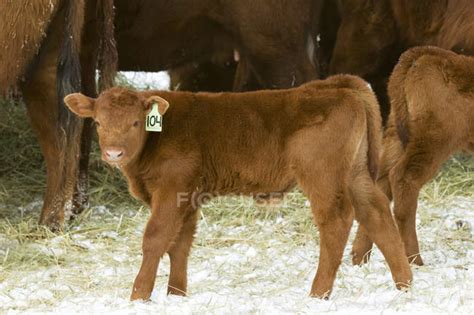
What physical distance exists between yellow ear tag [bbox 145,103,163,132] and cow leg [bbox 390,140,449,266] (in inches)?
54.4

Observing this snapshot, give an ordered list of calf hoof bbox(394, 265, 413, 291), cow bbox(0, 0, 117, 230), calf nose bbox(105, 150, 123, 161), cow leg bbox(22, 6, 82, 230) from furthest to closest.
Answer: cow leg bbox(22, 6, 82, 230) → cow bbox(0, 0, 117, 230) → calf hoof bbox(394, 265, 413, 291) → calf nose bbox(105, 150, 123, 161)

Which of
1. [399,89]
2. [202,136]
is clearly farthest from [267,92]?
[399,89]

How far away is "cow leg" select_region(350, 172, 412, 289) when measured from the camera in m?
5.23

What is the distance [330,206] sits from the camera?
5.07 metres

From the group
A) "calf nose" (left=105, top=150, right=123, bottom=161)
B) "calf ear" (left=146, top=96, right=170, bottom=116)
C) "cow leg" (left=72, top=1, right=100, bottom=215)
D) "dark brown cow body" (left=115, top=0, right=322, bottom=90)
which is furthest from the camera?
"dark brown cow body" (left=115, top=0, right=322, bottom=90)

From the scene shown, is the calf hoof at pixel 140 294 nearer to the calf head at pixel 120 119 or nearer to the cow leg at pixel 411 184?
the calf head at pixel 120 119

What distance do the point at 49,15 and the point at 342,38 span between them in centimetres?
220

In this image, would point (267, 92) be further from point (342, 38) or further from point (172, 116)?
point (342, 38)

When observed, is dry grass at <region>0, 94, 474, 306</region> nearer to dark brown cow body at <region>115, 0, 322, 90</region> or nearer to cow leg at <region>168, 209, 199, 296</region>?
dark brown cow body at <region>115, 0, 322, 90</region>

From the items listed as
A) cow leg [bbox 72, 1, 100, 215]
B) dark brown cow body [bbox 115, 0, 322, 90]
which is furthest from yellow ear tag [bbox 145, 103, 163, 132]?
dark brown cow body [bbox 115, 0, 322, 90]

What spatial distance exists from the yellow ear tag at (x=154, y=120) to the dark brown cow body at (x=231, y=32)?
2330mm

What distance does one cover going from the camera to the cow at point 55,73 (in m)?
6.27

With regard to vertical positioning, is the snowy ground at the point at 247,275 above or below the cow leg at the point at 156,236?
below

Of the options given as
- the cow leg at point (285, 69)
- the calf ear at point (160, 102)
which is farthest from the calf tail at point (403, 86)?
the cow leg at point (285, 69)
